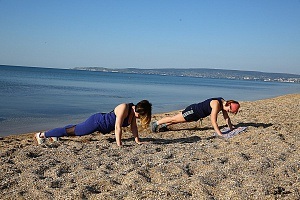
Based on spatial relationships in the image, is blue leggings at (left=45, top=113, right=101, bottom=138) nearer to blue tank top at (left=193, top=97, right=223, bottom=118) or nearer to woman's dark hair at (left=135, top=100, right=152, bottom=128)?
woman's dark hair at (left=135, top=100, right=152, bottom=128)

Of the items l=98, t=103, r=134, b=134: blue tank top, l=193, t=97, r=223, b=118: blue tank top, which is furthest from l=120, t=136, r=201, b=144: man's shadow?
l=98, t=103, r=134, b=134: blue tank top

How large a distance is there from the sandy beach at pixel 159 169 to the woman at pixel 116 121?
0.87 ft

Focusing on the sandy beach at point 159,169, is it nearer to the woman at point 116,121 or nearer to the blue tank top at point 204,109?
the woman at point 116,121

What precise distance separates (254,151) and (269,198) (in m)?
2.16

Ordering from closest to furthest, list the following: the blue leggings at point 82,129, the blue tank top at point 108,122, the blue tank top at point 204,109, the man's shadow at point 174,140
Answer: the blue tank top at point 108,122 < the blue leggings at point 82,129 < the man's shadow at point 174,140 < the blue tank top at point 204,109

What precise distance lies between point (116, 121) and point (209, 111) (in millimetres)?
2549

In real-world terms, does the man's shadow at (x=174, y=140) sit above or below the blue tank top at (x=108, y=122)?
below

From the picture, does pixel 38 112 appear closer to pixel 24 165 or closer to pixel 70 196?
pixel 24 165

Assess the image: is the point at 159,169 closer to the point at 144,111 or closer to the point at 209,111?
the point at 144,111

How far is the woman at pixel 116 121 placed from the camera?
241 inches

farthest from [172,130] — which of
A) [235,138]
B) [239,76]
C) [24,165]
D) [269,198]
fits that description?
[239,76]

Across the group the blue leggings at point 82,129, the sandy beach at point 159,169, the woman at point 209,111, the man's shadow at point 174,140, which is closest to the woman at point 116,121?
the blue leggings at point 82,129

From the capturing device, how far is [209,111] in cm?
768

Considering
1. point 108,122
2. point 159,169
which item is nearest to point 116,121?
point 108,122
